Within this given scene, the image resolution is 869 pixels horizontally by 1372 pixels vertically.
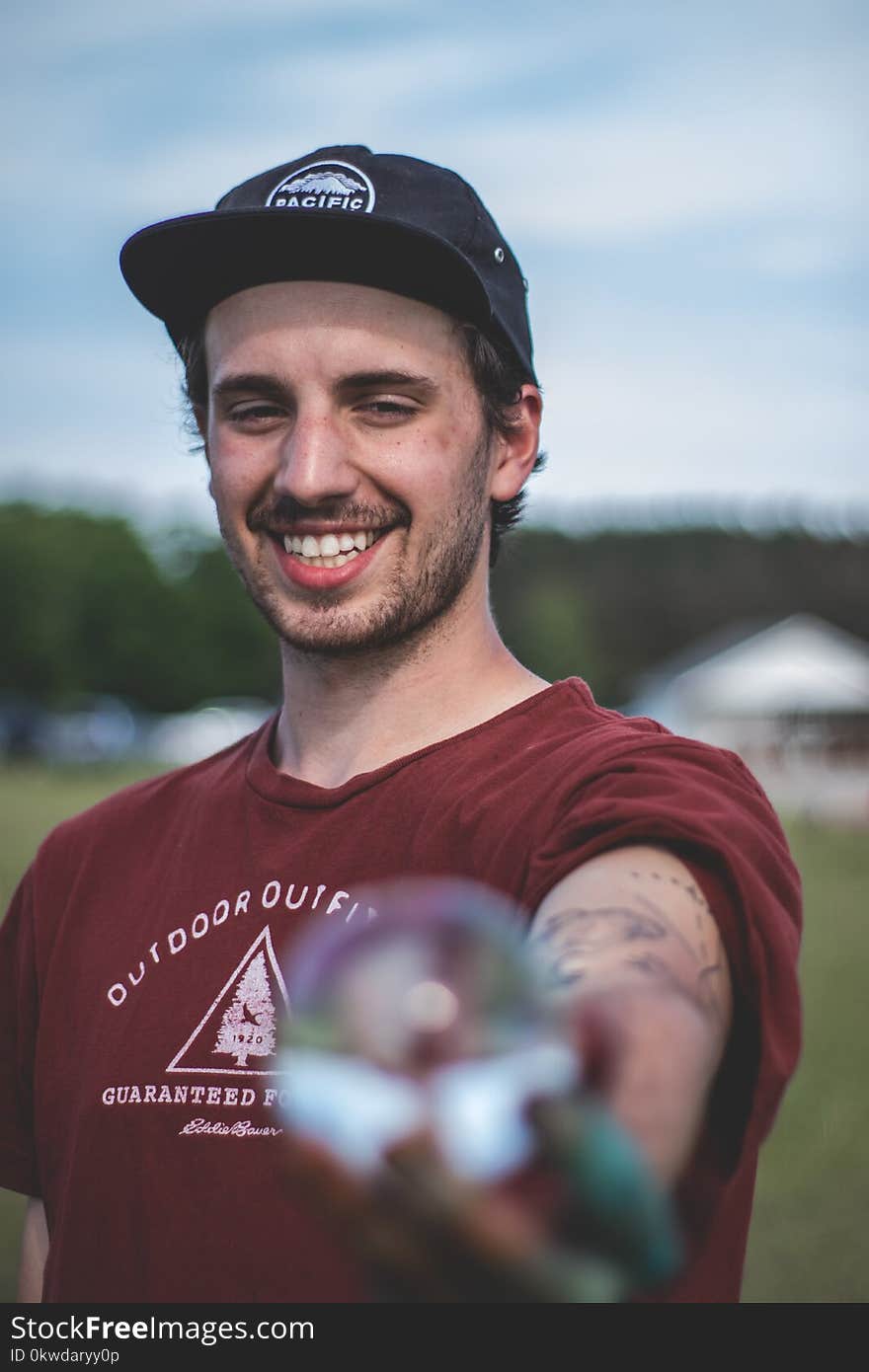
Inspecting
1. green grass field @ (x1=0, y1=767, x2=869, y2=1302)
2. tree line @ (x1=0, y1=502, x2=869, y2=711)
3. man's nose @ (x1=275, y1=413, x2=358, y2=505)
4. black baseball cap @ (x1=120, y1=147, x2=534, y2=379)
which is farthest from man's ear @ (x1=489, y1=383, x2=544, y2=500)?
tree line @ (x1=0, y1=502, x2=869, y2=711)

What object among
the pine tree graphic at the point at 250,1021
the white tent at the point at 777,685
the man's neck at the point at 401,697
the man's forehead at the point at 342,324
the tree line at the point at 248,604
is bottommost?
the pine tree graphic at the point at 250,1021

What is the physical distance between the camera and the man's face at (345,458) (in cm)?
205

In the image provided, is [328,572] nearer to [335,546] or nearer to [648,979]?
[335,546]

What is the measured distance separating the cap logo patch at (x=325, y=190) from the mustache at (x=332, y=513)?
0.45 m

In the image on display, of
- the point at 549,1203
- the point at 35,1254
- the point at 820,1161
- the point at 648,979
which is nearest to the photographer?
the point at 549,1203

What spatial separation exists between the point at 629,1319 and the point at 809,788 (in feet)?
140

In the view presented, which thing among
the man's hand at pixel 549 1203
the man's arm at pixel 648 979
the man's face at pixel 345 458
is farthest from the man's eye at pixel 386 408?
the man's hand at pixel 549 1203

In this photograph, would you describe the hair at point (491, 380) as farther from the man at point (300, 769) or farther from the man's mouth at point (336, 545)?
the man's mouth at point (336, 545)

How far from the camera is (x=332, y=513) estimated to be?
6.91 ft

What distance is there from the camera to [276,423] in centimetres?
213

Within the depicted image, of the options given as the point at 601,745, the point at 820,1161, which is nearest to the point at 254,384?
the point at 601,745

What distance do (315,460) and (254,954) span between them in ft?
2.48

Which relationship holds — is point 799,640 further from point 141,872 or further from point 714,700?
point 141,872

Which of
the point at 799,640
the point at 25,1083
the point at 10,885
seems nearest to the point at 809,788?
the point at 799,640
